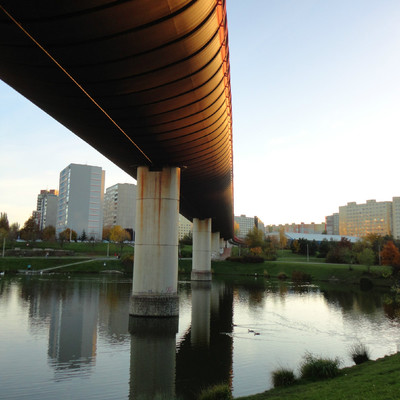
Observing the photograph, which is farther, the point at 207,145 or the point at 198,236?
the point at 198,236

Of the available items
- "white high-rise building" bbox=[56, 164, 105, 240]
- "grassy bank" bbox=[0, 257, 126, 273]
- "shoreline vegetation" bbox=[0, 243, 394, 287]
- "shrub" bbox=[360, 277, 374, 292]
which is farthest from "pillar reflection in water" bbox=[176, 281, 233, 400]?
"white high-rise building" bbox=[56, 164, 105, 240]

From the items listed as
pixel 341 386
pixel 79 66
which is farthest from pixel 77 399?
pixel 79 66

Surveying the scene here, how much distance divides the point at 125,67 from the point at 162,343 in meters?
12.0

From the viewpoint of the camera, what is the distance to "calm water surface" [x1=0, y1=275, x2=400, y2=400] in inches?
467

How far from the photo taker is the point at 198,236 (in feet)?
203

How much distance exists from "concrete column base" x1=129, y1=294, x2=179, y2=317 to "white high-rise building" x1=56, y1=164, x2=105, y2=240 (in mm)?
136060

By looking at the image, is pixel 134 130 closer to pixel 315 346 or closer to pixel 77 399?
pixel 77 399

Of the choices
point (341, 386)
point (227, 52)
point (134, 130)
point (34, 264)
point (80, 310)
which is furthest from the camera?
point (34, 264)

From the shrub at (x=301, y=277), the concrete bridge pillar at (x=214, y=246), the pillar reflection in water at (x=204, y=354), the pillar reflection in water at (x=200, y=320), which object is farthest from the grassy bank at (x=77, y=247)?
the pillar reflection in water at (x=204, y=354)

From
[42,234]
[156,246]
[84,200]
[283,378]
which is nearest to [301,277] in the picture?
[156,246]

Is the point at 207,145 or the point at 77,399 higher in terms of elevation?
the point at 207,145

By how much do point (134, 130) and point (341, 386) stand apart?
45.3 ft

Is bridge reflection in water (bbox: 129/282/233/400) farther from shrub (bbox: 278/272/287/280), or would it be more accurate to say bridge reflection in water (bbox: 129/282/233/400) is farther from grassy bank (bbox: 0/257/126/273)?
grassy bank (bbox: 0/257/126/273)

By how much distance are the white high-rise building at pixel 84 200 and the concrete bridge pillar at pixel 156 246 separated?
13535cm
